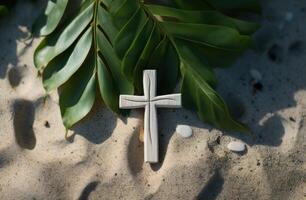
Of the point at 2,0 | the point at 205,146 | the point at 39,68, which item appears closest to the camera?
the point at 205,146

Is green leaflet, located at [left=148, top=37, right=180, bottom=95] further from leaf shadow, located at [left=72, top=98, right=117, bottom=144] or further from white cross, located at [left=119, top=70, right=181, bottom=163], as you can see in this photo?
leaf shadow, located at [left=72, top=98, right=117, bottom=144]

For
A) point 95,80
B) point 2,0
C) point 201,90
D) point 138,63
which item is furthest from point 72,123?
point 2,0

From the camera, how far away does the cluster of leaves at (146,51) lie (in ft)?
4.79

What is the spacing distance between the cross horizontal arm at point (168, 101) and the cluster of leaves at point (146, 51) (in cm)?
3

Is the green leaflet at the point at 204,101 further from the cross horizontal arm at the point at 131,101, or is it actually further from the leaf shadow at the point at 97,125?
the leaf shadow at the point at 97,125

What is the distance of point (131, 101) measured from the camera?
1.47m

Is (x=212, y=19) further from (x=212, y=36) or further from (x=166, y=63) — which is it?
(x=166, y=63)

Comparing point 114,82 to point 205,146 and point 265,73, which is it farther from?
point 265,73

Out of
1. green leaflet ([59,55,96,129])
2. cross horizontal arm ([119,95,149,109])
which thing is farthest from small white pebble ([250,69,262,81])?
green leaflet ([59,55,96,129])

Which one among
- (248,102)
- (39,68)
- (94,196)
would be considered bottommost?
(94,196)

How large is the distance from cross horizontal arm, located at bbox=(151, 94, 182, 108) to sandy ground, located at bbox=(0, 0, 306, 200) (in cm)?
4

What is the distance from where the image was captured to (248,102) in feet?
4.87

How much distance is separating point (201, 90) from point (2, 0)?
687mm

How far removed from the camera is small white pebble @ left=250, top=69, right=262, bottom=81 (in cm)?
151
